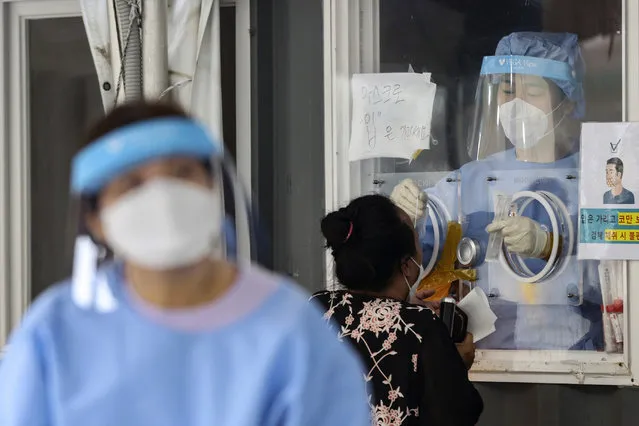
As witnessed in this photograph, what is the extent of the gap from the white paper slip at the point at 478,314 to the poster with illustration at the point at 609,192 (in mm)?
274

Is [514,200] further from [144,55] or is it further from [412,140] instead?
[144,55]

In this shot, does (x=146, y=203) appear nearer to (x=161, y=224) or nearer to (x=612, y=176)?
(x=161, y=224)

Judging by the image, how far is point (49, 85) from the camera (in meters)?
2.57

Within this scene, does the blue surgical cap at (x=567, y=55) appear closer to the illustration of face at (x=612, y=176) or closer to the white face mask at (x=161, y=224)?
the illustration of face at (x=612, y=176)

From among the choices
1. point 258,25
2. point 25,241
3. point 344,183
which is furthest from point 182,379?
point 25,241

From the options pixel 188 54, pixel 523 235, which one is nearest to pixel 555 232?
pixel 523 235

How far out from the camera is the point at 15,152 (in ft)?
8.43

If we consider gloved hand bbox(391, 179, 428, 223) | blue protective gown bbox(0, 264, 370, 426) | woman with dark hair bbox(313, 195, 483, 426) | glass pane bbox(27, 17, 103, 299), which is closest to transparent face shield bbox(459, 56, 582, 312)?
gloved hand bbox(391, 179, 428, 223)

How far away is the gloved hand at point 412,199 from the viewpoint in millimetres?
2191

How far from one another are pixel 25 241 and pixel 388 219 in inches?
55.7

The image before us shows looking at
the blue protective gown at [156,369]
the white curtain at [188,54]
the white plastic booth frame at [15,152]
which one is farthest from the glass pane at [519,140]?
the blue protective gown at [156,369]

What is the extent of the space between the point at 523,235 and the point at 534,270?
11 centimetres

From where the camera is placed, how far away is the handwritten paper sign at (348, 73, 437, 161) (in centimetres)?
220

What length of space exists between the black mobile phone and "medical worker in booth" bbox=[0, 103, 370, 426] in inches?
42.4
